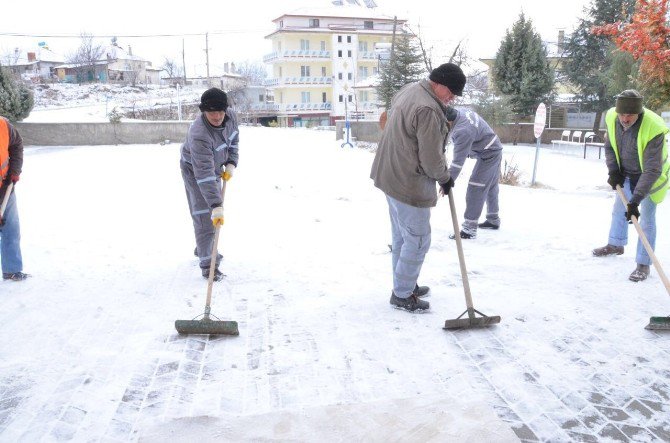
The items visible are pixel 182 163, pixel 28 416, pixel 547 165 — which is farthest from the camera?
pixel 547 165

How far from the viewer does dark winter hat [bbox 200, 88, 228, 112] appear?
3.95 metres

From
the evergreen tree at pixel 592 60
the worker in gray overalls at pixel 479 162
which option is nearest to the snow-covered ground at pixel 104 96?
the evergreen tree at pixel 592 60

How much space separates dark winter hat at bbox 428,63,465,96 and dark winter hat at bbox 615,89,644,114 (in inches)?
65.2

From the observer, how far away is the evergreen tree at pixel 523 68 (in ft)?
82.9

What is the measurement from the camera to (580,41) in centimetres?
2786

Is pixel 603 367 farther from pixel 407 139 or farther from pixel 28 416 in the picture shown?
pixel 28 416

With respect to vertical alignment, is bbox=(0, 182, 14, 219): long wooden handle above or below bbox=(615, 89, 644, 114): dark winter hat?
below

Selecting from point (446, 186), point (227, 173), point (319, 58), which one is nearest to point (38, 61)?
point (319, 58)

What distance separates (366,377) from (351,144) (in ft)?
45.9

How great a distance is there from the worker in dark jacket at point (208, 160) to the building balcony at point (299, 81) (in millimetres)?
44311

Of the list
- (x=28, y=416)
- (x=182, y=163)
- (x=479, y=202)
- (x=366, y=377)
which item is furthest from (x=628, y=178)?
(x=28, y=416)

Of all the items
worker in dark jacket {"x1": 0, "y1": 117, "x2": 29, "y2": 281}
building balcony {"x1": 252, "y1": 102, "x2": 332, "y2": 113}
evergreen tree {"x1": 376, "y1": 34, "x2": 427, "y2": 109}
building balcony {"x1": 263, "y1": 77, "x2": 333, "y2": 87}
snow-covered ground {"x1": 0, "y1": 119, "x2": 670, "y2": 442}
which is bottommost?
snow-covered ground {"x1": 0, "y1": 119, "x2": 670, "y2": 442}

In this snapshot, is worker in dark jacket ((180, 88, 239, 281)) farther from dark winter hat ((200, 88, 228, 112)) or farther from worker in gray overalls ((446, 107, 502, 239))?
worker in gray overalls ((446, 107, 502, 239))

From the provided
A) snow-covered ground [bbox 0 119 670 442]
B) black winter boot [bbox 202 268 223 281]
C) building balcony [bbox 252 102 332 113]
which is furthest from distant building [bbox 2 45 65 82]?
black winter boot [bbox 202 268 223 281]
